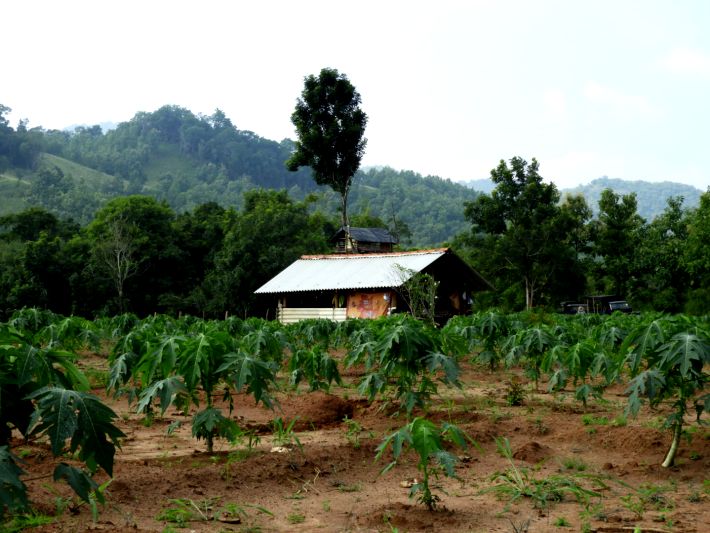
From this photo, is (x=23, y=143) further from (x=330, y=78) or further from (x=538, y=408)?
(x=538, y=408)

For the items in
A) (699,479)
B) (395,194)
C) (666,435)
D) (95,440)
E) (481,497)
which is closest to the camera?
(95,440)

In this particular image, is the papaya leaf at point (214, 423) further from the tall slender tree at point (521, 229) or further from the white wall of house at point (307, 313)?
the tall slender tree at point (521, 229)

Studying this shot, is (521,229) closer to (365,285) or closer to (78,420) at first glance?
(365,285)

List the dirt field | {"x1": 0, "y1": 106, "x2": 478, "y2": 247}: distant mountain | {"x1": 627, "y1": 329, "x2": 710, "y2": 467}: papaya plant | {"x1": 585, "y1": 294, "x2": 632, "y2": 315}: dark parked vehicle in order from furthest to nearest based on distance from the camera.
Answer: {"x1": 0, "y1": 106, "x2": 478, "y2": 247}: distant mountain, {"x1": 585, "y1": 294, "x2": 632, "y2": 315}: dark parked vehicle, {"x1": 627, "y1": 329, "x2": 710, "y2": 467}: papaya plant, the dirt field

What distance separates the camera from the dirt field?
15.2 feet

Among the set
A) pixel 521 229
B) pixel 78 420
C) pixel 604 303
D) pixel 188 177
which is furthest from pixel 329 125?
pixel 188 177

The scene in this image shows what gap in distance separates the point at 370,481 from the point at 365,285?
23563 millimetres

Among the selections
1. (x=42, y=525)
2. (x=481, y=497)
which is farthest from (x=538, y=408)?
(x=42, y=525)

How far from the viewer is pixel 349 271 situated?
31.9 metres

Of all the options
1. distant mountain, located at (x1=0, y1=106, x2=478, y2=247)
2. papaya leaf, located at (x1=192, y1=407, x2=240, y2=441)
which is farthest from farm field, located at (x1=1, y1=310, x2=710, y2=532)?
distant mountain, located at (x1=0, y1=106, x2=478, y2=247)

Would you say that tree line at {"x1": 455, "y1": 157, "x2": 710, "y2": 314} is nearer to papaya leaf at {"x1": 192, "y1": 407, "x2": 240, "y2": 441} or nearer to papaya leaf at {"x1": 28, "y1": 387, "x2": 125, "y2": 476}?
papaya leaf at {"x1": 192, "y1": 407, "x2": 240, "y2": 441}

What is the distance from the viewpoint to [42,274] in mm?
37156

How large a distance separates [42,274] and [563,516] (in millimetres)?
37213

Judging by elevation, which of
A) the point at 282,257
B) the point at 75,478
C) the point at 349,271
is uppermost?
the point at 282,257
